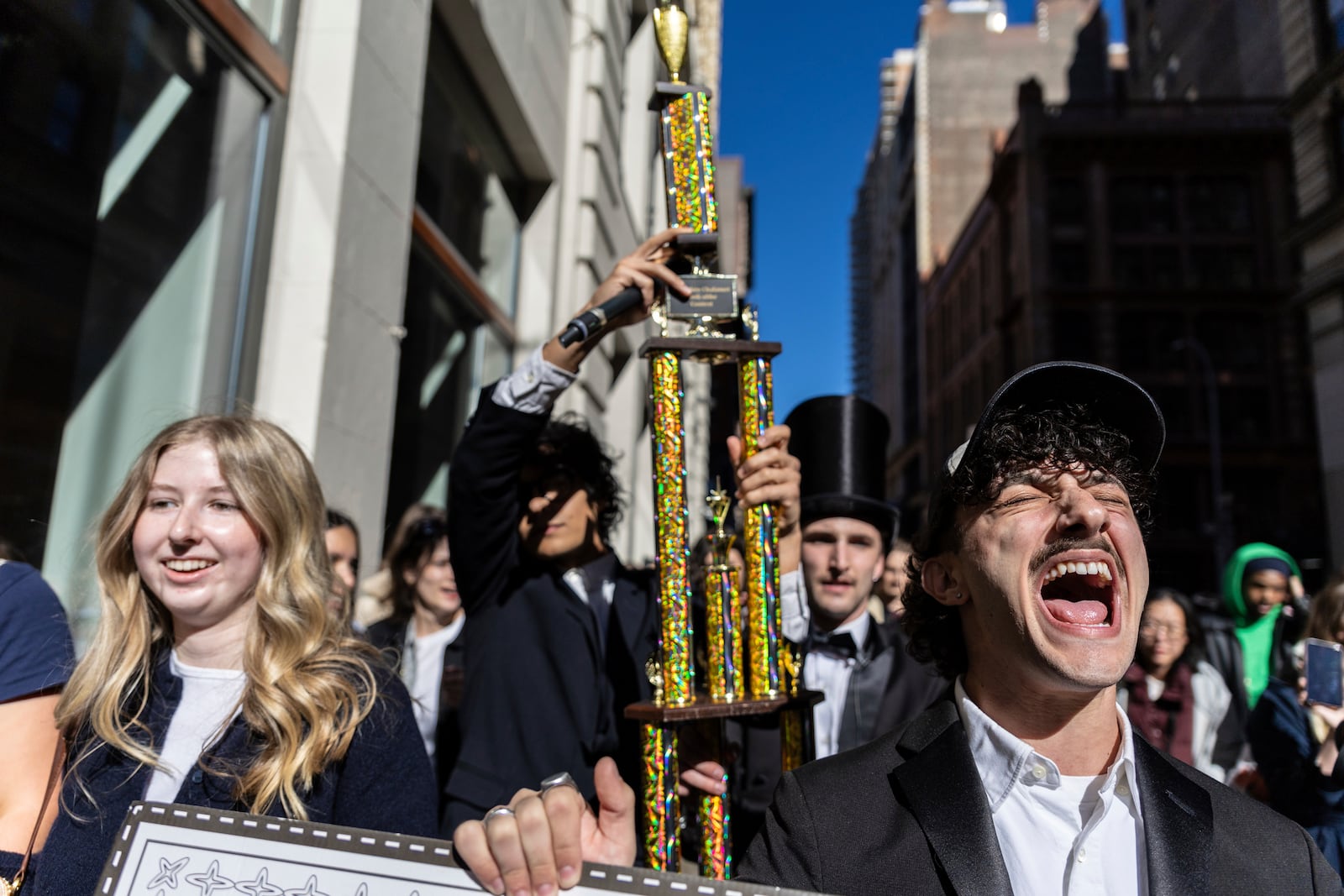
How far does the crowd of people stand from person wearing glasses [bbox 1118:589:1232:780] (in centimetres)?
84

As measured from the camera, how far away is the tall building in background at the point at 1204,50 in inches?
1258

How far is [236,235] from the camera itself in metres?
4.60

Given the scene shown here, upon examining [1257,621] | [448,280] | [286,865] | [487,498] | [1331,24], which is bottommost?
[286,865]

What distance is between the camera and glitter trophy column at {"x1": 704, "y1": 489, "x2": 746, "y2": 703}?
2094 mm

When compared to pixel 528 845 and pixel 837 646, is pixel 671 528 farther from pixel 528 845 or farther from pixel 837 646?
pixel 837 646

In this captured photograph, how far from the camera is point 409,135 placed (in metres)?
5.56

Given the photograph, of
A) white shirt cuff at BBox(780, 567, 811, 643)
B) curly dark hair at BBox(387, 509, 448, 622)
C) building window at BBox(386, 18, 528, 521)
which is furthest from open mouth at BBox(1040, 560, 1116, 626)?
building window at BBox(386, 18, 528, 521)

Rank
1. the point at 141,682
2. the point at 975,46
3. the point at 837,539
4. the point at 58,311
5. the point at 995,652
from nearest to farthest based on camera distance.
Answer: the point at 995,652 < the point at 141,682 < the point at 837,539 < the point at 58,311 < the point at 975,46

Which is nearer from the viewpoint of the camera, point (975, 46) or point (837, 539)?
point (837, 539)

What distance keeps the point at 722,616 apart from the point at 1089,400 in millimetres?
889

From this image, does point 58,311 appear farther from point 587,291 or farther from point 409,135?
point 587,291

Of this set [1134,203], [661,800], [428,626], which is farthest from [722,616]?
[1134,203]

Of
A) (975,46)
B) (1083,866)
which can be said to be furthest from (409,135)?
(975,46)

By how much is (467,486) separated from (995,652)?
1514mm
